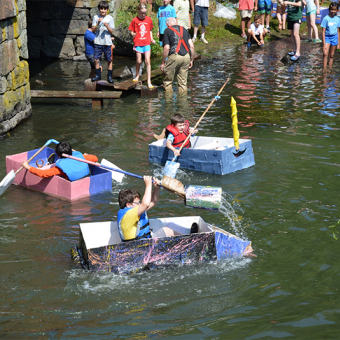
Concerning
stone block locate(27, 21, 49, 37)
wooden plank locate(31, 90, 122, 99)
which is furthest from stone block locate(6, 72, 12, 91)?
stone block locate(27, 21, 49, 37)

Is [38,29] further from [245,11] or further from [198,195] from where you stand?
[198,195]

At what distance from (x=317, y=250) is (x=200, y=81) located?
9.69m

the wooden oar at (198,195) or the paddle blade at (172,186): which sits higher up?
the paddle blade at (172,186)

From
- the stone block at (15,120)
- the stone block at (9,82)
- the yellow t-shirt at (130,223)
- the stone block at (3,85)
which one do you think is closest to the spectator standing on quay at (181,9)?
Result: the stone block at (15,120)

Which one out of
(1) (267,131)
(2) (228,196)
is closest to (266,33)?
(1) (267,131)

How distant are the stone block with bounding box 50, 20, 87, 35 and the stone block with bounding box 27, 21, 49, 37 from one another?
0.71 feet

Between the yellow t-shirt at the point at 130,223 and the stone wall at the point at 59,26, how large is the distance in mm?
13307

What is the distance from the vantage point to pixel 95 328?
466cm

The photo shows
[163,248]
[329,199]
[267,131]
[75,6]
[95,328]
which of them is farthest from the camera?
[75,6]

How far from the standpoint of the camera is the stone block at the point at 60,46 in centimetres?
1845

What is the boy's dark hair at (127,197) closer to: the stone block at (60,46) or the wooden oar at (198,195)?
the wooden oar at (198,195)

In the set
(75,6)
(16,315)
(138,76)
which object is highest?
(75,6)

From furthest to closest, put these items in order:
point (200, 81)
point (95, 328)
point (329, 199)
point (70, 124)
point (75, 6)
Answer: point (75, 6) → point (200, 81) → point (70, 124) → point (329, 199) → point (95, 328)

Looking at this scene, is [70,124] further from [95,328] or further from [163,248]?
[95,328]
